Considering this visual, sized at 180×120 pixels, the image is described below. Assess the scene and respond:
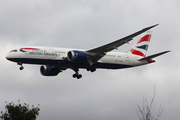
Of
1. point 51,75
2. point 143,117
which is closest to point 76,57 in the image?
point 51,75

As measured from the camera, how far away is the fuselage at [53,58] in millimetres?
48938

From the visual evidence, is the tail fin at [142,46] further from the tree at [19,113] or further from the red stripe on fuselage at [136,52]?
the tree at [19,113]

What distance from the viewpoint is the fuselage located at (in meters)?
48.9

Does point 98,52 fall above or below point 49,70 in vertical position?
below

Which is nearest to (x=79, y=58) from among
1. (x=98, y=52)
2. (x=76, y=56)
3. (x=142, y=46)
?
(x=76, y=56)

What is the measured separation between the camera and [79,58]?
50.6 metres

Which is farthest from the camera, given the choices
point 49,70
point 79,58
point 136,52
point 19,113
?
point 136,52

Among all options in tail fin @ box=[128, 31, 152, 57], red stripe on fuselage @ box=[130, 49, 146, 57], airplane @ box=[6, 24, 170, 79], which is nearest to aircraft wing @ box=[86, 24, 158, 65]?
airplane @ box=[6, 24, 170, 79]

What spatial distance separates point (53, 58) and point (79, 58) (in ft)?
12.6

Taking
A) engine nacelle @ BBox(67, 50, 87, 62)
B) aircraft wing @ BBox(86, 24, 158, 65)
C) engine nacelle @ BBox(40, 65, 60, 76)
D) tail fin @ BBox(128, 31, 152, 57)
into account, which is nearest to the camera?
engine nacelle @ BBox(67, 50, 87, 62)

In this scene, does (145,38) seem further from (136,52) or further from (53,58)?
(53,58)

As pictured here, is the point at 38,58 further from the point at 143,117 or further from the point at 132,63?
the point at 143,117

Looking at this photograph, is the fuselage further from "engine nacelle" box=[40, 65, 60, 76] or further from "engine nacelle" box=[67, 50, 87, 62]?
"engine nacelle" box=[40, 65, 60, 76]

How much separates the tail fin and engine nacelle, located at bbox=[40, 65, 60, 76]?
43.9 feet
